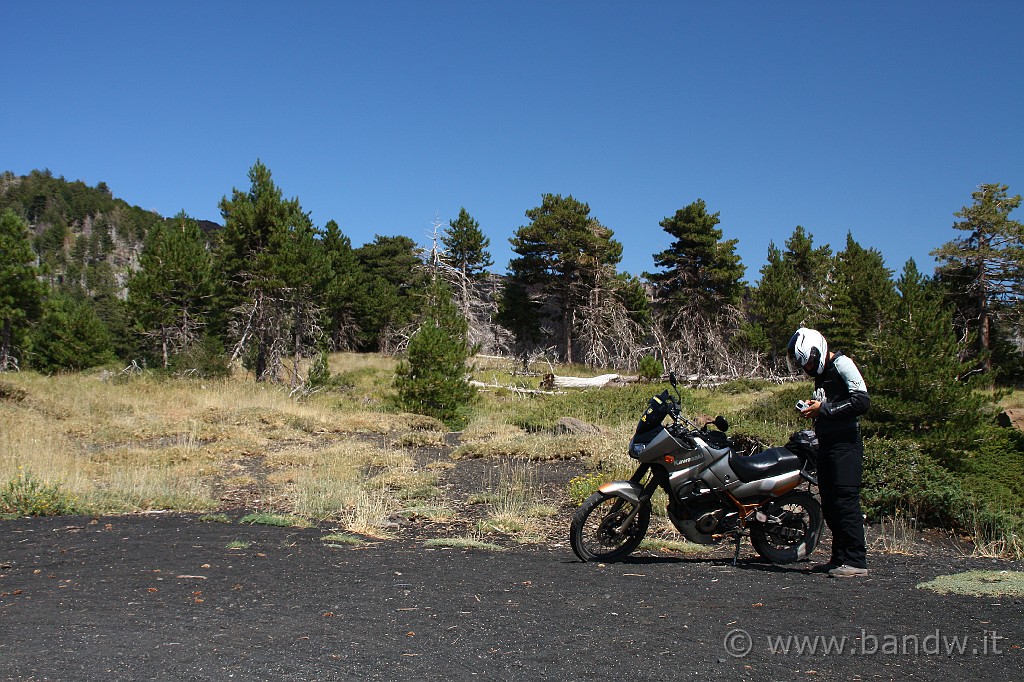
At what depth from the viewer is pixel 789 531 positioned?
5.84 m

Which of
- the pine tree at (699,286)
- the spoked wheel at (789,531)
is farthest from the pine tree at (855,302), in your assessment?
the spoked wheel at (789,531)

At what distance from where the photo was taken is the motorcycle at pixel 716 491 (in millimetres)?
5742

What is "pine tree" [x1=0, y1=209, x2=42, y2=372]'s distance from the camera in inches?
1227

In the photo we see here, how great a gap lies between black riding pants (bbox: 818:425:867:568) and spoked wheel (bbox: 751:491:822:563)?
291mm

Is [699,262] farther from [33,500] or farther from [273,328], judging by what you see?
[33,500]

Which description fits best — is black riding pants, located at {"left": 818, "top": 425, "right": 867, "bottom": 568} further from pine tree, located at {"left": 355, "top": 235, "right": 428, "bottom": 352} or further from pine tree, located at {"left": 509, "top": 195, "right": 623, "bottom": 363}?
pine tree, located at {"left": 509, "top": 195, "right": 623, "bottom": 363}

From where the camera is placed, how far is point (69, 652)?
140 inches

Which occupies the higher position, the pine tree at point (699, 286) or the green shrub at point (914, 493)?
the pine tree at point (699, 286)

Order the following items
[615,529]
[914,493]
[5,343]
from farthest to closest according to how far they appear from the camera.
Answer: [5,343], [914,493], [615,529]

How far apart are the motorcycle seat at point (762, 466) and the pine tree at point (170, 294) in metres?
28.3

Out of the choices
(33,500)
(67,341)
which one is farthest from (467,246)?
(33,500)

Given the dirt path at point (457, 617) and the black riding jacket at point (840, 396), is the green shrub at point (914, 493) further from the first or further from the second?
the black riding jacket at point (840, 396)

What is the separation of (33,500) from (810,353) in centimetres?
772

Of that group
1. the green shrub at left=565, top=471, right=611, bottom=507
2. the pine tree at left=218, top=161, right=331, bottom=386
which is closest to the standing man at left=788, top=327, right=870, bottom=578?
the green shrub at left=565, top=471, right=611, bottom=507
